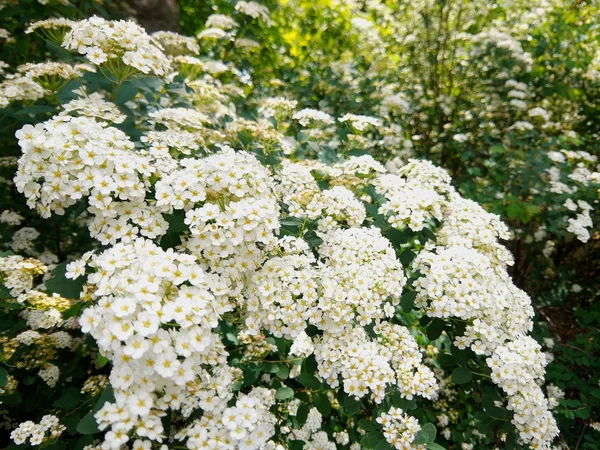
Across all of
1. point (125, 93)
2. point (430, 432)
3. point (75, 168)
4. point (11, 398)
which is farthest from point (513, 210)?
point (11, 398)

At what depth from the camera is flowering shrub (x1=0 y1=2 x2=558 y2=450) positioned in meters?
1.53

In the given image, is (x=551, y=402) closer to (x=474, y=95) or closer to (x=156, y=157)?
(x=156, y=157)

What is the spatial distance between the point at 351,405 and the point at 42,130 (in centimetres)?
192

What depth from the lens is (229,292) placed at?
1.74m

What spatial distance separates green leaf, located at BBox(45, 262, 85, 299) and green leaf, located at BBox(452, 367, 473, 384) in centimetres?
184

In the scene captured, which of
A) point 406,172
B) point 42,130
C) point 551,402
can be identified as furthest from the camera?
point 551,402

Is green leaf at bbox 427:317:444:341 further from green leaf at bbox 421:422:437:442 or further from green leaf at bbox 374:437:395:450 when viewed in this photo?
green leaf at bbox 374:437:395:450

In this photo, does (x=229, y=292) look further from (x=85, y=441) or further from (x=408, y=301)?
(x=85, y=441)

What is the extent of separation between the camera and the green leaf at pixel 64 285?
5.80 ft

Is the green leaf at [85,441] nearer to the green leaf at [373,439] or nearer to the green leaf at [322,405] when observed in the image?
the green leaf at [322,405]

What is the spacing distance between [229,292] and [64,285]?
719 mm

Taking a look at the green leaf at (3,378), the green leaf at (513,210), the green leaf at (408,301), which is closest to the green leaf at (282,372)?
the green leaf at (408,301)

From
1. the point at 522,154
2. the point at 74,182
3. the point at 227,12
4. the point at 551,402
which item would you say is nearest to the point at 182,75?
the point at 74,182

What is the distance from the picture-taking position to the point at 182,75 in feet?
11.1
